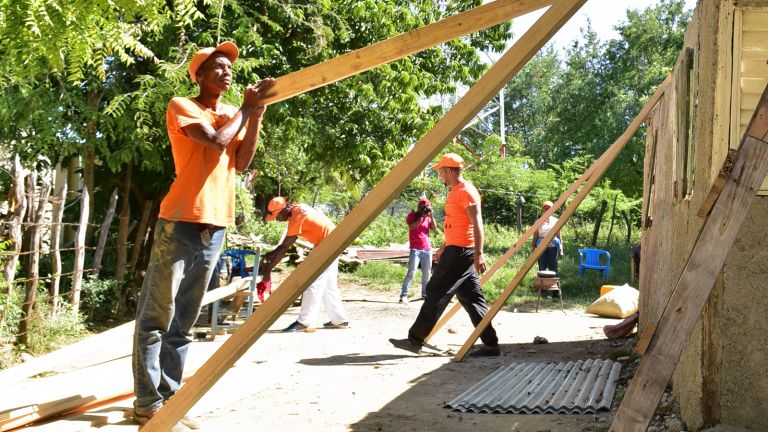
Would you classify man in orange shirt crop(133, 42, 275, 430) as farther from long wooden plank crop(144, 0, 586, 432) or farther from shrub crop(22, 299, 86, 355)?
shrub crop(22, 299, 86, 355)

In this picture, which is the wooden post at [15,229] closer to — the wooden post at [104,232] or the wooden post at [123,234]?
the wooden post at [104,232]

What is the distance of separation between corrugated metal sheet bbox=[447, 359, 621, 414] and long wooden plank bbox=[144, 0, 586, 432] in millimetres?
2791

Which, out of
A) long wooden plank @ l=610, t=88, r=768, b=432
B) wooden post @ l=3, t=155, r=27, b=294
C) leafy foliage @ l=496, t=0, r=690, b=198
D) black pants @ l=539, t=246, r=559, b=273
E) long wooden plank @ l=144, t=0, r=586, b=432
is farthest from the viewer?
leafy foliage @ l=496, t=0, r=690, b=198

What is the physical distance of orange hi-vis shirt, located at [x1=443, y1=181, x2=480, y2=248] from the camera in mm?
7758

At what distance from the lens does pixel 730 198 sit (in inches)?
90.7

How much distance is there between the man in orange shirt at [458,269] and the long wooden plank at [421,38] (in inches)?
182

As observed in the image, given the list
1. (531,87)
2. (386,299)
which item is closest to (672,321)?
(386,299)

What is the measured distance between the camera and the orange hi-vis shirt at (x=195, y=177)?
12.6 ft

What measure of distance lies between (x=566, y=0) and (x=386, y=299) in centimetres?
1226

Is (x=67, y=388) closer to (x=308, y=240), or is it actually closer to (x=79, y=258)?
(x=308, y=240)

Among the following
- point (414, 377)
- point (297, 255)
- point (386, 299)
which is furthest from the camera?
point (297, 255)

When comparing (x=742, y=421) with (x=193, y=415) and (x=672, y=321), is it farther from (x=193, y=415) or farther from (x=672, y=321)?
(x=193, y=415)

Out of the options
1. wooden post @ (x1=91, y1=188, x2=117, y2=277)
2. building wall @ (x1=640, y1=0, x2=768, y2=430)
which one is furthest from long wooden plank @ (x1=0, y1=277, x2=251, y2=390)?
building wall @ (x1=640, y1=0, x2=768, y2=430)

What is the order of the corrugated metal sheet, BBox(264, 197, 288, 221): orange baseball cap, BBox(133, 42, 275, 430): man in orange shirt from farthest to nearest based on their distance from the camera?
BBox(264, 197, 288, 221): orange baseball cap, the corrugated metal sheet, BBox(133, 42, 275, 430): man in orange shirt
